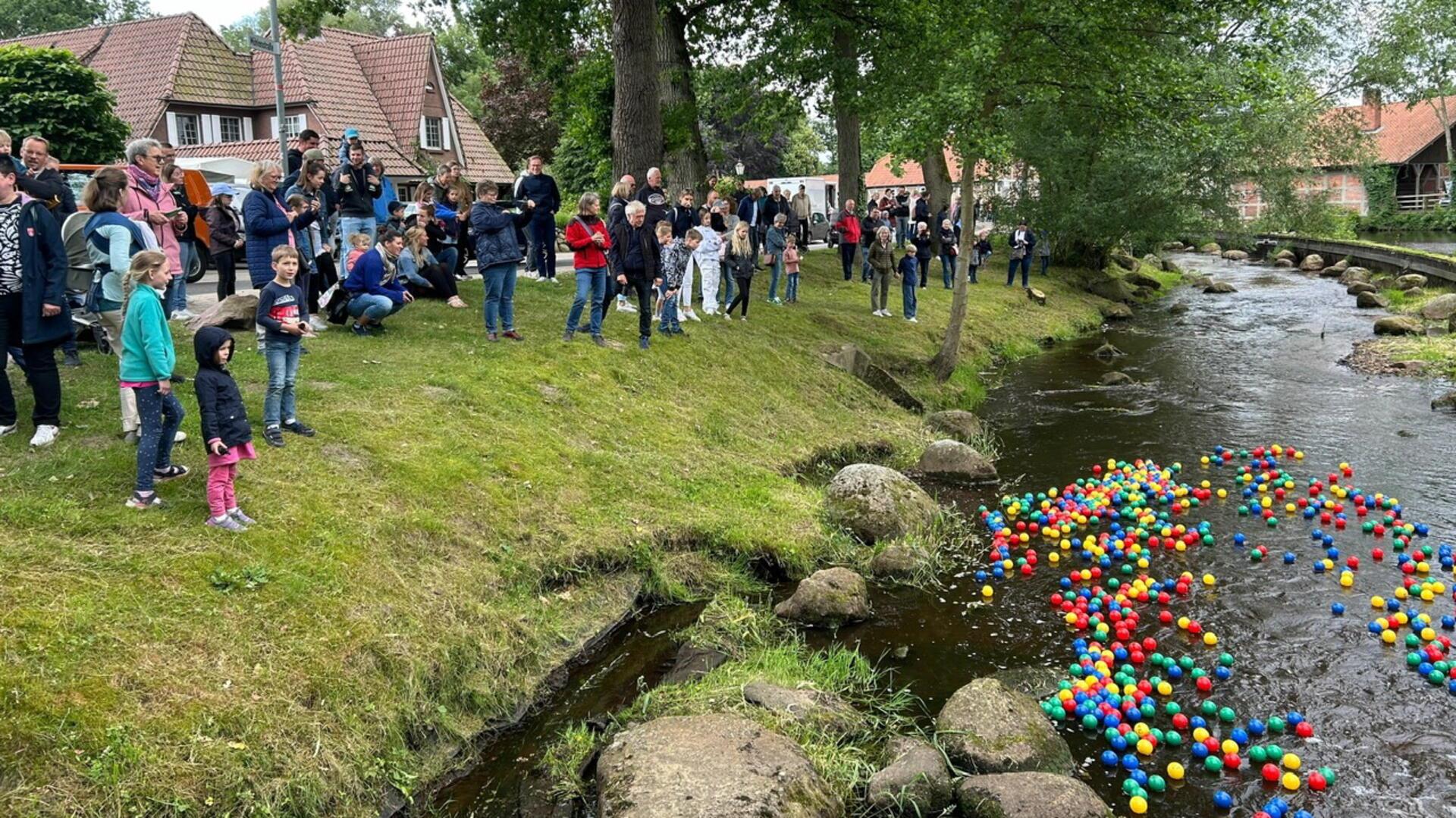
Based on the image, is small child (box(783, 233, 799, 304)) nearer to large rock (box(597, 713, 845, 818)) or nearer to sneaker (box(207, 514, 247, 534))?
sneaker (box(207, 514, 247, 534))

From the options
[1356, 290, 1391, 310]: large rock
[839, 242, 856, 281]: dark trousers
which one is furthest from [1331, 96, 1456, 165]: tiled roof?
[839, 242, 856, 281]: dark trousers

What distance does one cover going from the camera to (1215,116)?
89.2 feet

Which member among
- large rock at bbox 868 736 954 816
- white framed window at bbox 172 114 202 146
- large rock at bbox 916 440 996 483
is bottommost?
large rock at bbox 868 736 954 816

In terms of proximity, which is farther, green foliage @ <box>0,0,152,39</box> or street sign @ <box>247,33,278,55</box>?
green foliage @ <box>0,0,152,39</box>

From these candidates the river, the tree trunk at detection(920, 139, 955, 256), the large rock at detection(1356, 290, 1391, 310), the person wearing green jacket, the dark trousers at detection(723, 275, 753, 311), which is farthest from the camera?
the large rock at detection(1356, 290, 1391, 310)

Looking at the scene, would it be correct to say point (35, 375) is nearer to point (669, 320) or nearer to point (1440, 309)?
point (669, 320)

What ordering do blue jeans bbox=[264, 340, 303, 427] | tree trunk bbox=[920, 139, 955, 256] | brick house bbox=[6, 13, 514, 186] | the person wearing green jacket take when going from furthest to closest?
brick house bbox=[6, 13, 514, 186] → tree trunk bbox=[920, 139, 955, 256] → blue jeans bbox=[264, 340, 303, 427] → the person wearing green jacket

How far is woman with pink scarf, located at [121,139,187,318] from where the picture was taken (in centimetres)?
1062

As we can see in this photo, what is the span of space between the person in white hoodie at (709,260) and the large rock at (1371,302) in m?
21.2

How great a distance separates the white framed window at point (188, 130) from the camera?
120 ft

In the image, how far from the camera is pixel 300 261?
9.36 m

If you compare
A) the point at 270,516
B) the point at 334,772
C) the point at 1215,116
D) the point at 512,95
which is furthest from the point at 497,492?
the point at 512,95

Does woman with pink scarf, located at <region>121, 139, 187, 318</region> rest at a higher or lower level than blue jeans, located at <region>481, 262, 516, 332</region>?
higher

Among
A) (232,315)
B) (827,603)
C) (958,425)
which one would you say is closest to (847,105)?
(958,425)
